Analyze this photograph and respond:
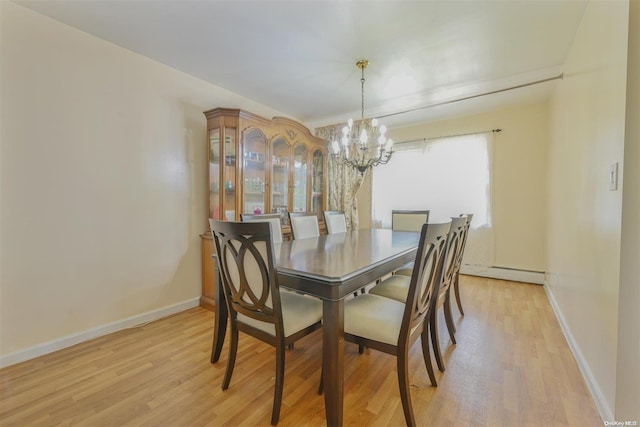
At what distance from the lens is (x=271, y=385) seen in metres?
1.58

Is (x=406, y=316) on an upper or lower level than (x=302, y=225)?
lower

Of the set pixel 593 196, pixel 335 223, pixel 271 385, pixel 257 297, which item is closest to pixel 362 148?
pixel 335 223

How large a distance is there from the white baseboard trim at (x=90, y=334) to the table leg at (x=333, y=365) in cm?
203

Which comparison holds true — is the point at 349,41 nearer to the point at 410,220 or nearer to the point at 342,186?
the point at 410,220

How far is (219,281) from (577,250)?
2.46 metres

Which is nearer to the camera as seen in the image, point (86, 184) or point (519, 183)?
point (86, 184)

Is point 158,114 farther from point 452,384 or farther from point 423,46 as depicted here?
point 452,384

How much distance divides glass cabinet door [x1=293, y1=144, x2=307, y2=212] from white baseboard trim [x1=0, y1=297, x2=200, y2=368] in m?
1.81

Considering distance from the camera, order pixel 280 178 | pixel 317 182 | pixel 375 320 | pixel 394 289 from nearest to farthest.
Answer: pixel 375 320
pixel 394 289
pixel 280 178
pixel 317 182

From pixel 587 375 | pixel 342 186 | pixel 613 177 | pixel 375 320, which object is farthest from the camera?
pixel 342 186

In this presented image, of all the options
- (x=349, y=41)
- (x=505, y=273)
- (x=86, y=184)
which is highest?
(x=349, y=41)

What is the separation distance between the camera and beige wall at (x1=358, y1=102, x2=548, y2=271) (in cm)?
343

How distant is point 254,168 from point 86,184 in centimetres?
152

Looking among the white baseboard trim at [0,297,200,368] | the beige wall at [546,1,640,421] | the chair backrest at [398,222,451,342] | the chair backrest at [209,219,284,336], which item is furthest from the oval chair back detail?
the white baseboard trim at [0,297,200,368]
